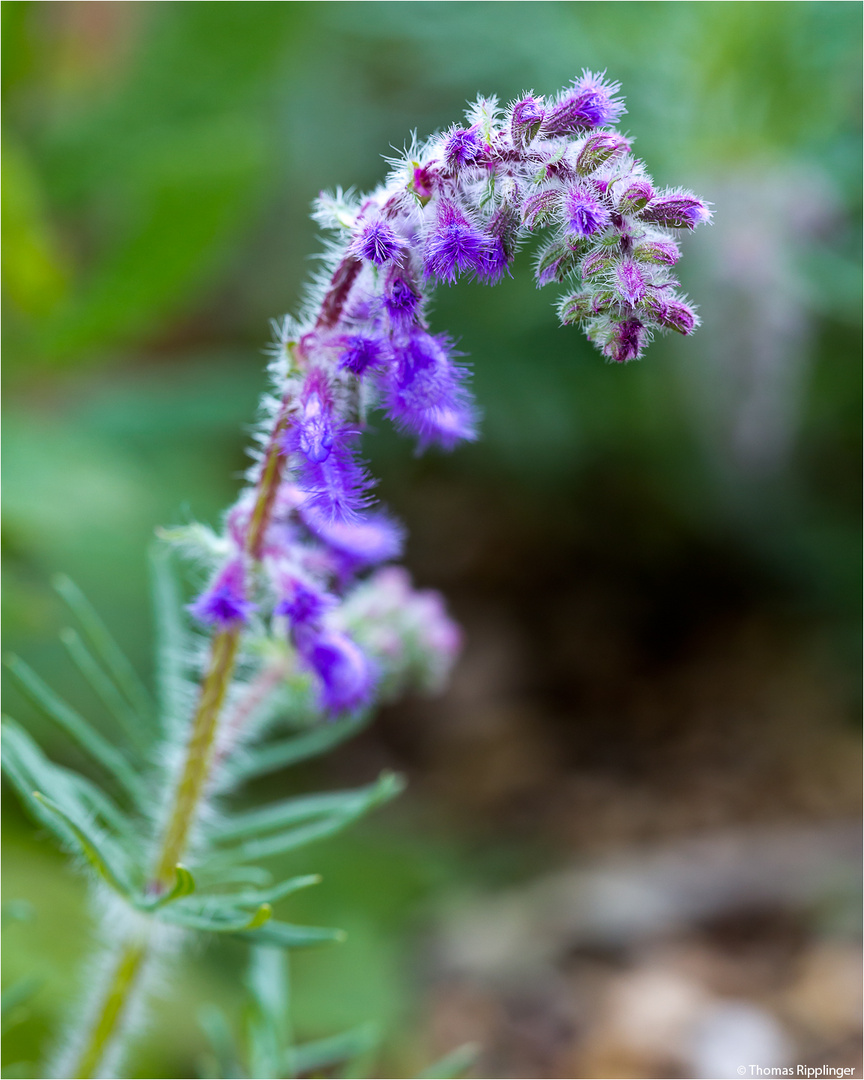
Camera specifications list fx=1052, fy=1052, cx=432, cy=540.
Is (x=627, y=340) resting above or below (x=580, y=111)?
below

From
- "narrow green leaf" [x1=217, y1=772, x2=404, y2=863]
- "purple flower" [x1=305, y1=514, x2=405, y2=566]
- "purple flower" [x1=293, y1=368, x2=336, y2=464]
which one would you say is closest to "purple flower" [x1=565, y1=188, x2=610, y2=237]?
"purple flower" [x1=293, y1=368, x2=336, y2=464]

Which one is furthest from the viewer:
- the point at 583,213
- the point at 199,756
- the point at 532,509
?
the point at 532,509

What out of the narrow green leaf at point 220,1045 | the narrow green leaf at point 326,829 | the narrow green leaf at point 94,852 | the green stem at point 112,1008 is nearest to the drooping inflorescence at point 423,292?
the narrow green leaf at point 326,829

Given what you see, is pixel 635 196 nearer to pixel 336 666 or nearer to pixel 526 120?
pixel 526 120

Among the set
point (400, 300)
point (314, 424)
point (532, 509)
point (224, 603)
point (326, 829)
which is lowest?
point (326, 829)

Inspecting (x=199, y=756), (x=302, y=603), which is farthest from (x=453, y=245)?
(x=199, y=756)

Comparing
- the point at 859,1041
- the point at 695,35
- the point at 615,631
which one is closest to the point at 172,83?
the point at 695,35
